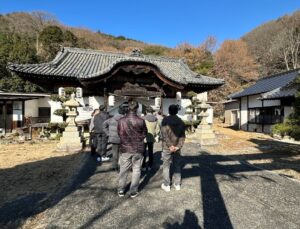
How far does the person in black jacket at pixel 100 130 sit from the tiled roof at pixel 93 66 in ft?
18.2

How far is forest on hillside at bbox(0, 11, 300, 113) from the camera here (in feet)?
102

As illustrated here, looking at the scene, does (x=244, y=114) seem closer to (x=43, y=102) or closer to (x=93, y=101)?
(x=93, y=101)

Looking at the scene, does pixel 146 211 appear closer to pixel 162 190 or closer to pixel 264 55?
pixel 162 190

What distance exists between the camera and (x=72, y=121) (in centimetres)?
1046

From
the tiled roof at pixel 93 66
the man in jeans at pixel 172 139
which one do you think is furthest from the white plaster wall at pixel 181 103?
the man in jeans at pixel 172 139

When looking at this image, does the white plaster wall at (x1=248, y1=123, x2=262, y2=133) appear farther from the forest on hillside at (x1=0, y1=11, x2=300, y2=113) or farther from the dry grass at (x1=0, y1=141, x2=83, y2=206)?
the dry grass at (x1=0, y1=141, x2=83, y2=206)

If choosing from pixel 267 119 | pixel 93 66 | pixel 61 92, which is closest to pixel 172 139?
pixel 61 92

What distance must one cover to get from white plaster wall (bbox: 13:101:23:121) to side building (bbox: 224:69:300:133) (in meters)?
17.8

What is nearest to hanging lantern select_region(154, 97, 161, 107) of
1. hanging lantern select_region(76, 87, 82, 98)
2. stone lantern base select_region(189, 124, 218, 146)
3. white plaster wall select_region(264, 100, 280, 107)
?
stone lantern base select_region(189, 124, 218, 146)

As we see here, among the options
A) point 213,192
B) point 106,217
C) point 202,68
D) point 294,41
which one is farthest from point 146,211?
point 294,41

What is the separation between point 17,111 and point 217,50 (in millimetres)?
32935

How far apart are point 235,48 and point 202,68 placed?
8588 millimetres

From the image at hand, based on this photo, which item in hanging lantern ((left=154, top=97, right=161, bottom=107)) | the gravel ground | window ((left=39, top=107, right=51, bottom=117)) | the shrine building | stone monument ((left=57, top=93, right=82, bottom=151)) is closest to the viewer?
the gravel ground

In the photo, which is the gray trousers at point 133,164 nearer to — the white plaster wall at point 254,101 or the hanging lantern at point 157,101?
the hanging lantern at point 157,101
